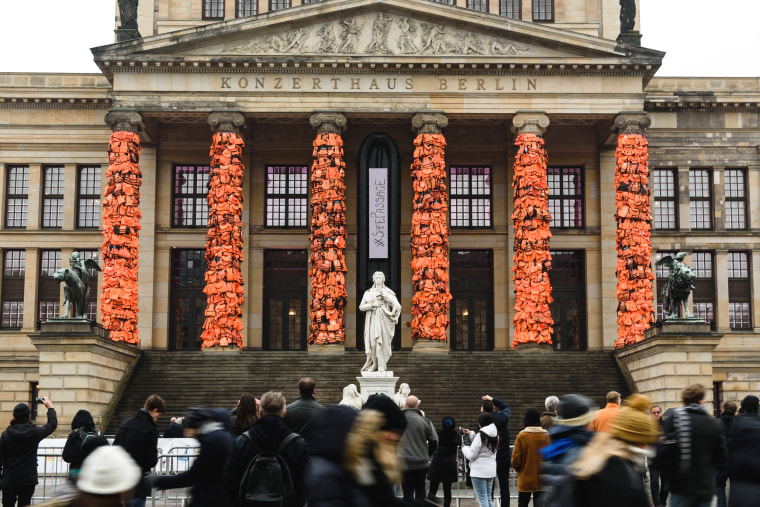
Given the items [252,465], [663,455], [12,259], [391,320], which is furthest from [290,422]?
[12,259]

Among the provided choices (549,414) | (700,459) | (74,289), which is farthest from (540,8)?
(700,459)

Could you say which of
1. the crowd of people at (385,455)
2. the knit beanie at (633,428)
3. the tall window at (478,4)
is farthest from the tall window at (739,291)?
the knit beanie at (633,428)

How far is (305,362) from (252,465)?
96.6 feet

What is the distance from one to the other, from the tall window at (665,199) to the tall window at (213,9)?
73.2 ft

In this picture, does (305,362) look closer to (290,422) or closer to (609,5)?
(609,5)

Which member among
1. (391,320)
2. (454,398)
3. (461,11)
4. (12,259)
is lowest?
(454,398)

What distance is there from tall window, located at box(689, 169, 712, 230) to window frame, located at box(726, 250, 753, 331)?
6.33 ft

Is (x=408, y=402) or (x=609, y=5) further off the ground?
(x=609, y=5)

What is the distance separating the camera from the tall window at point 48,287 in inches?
1891

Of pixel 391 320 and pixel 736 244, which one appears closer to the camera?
pixel 391 320

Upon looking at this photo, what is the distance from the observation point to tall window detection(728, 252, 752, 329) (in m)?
48.4

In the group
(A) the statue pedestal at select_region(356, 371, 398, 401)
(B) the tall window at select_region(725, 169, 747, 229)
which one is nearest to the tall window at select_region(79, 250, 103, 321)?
(A) the statue pedestal at select_region(356, 371, 398, 401)

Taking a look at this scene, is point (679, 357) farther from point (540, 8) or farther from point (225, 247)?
point (540, 8)

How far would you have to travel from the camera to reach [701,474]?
10.5 metres
